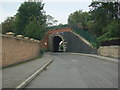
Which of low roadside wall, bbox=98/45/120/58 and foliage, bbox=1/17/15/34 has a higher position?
foliage, bbox=1/17/15/34

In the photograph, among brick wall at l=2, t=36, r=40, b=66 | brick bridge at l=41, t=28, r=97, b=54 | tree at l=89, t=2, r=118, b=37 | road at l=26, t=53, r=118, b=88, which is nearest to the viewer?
road at l=26, t=53, r=118, b=88

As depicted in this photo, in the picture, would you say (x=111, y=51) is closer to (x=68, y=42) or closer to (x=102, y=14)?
(x=102, y=14)

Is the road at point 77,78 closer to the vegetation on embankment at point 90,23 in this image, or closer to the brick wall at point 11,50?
the brick wall at point 11,50

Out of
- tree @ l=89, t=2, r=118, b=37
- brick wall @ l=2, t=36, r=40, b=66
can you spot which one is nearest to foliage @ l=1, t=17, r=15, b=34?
tree @ l=89, t=2, r=118, b=37

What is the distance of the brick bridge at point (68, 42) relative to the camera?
57844 mm

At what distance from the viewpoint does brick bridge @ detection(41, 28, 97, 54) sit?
57844 millimetres

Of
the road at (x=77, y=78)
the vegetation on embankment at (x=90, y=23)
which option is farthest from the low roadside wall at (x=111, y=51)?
the road at (x=77, y=78)

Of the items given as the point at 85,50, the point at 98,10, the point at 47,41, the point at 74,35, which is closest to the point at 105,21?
the point at 98,10

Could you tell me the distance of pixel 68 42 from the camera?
7025 centimetres

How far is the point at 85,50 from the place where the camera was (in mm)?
58125

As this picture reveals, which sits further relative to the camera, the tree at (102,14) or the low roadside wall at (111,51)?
the tree at (102,14)

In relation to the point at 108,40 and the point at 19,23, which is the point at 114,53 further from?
the point at 19,23

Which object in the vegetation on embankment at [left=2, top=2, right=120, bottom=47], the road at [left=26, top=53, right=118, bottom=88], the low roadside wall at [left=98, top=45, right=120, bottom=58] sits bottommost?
the road at [left=26, top=53, right=118, bottom=88]

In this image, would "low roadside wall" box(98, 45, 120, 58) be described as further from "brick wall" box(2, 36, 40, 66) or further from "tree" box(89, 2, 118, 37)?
"brick wall" box(2, 36, 40, 66)
